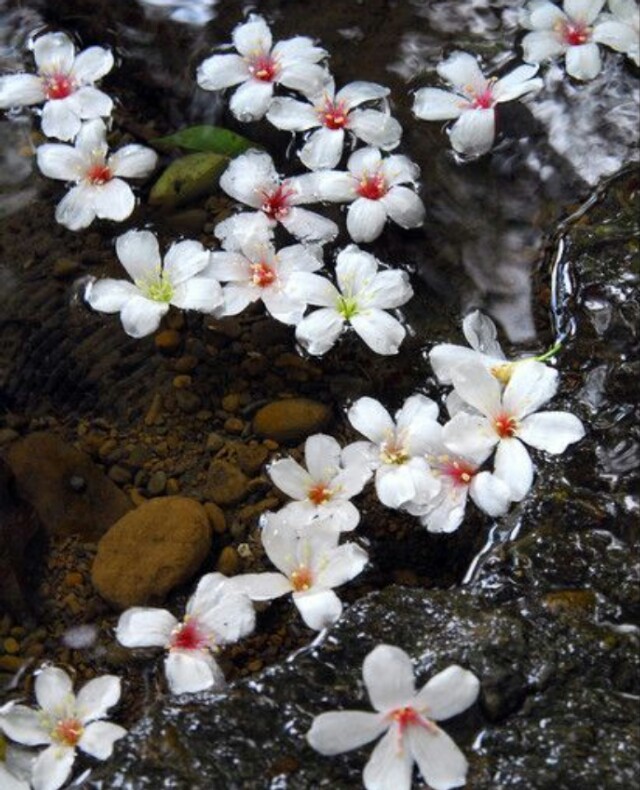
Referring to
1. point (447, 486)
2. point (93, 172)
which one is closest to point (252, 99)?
point (93, 172)

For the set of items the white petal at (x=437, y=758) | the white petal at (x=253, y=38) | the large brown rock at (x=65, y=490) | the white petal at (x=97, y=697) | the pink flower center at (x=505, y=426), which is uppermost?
the white petal at (x=253, y=38)

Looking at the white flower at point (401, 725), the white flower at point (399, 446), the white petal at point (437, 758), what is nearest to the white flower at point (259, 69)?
the white flower at point (399, 446)

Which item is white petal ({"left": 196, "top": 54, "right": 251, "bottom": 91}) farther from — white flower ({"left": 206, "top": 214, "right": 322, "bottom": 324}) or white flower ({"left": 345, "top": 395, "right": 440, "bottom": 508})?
white flower ({"left": 345, "top": 395, "right": 440, "bottom": 508})

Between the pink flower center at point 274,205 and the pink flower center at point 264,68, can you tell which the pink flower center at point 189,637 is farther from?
the pink flower center at point 264,68

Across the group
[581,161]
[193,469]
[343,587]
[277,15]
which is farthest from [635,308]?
[277,15]

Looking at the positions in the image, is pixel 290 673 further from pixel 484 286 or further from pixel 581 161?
pixel 581 161
